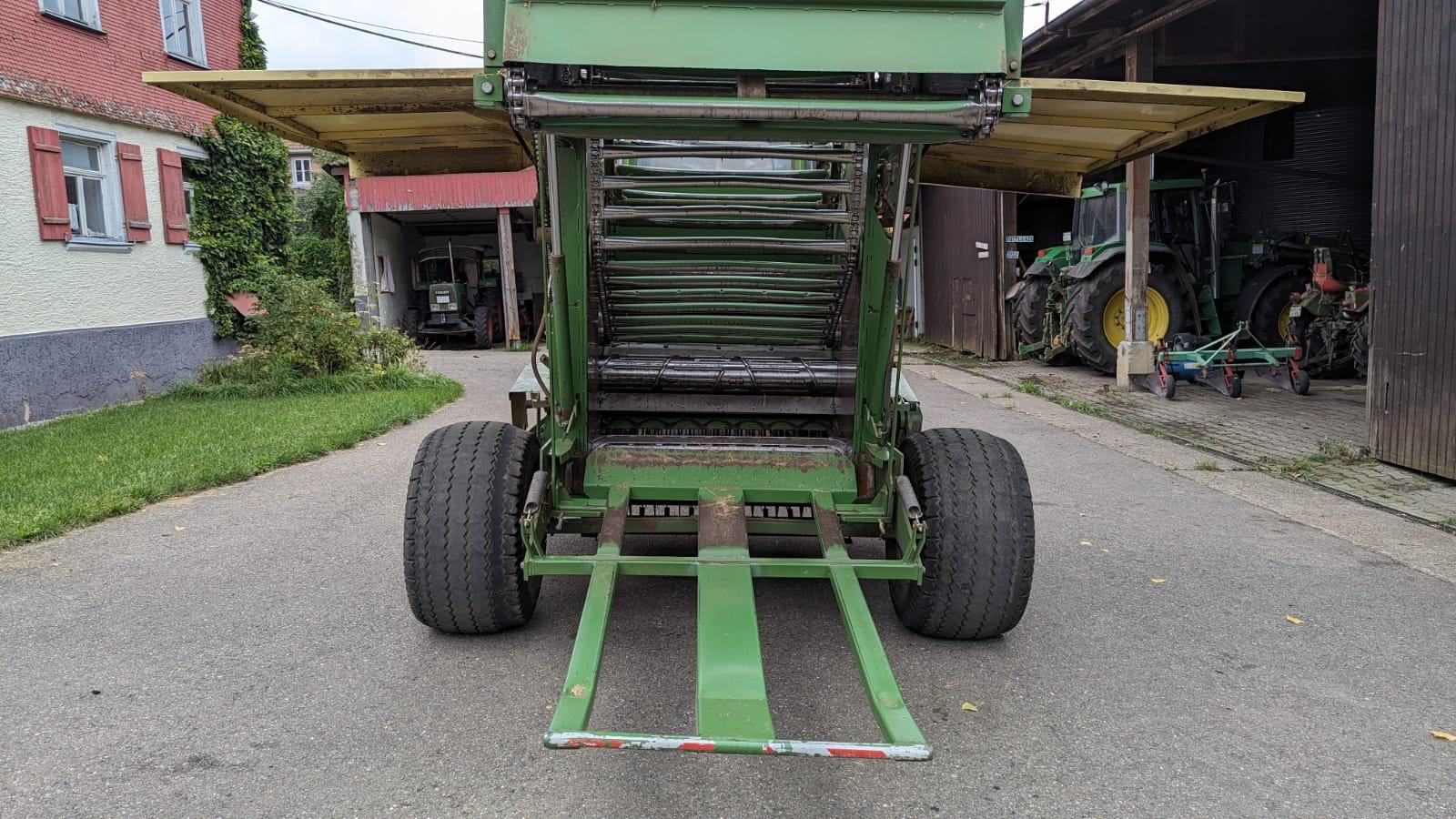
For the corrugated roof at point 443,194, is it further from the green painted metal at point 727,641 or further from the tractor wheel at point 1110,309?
the green painted metal at point 727,641

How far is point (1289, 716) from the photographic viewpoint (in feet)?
10.8

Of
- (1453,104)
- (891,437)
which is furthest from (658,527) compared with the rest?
(1453,104)

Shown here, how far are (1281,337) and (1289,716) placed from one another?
10.2 m

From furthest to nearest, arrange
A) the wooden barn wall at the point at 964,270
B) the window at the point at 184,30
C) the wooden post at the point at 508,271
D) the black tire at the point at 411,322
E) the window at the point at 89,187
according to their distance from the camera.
→ 1. the black tire at the point at 411,322
2. the wooden post at the point at 508,271
3. the wooden barn wall at the point at 964,270
4. the window at the point at 184,30
5. the window at the point at 89,187

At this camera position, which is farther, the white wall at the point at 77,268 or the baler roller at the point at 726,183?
the white wall at the point at 77,268

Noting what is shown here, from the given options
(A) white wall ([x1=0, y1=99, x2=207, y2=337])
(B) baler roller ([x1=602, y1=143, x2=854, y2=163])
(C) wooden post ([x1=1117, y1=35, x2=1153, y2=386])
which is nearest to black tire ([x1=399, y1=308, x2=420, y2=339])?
(A) white wall ([x1=0, y1=99, x2=207, y2=337])

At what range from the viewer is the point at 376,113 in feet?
12.6

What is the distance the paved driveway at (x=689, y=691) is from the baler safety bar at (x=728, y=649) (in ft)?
1.18

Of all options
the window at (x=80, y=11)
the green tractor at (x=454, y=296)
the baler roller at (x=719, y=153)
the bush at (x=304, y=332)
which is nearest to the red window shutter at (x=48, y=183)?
the window at (x=80, y=11)

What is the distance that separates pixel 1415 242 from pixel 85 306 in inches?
511

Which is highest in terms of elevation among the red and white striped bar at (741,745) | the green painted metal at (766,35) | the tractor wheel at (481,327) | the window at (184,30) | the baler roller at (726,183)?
the window at (184,30)

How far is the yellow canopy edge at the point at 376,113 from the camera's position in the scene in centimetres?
334

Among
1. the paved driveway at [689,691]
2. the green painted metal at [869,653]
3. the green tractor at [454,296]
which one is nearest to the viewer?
the green painted metal at [869,653]

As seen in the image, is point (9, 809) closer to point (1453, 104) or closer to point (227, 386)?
point (1453, 104)
